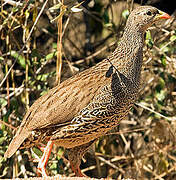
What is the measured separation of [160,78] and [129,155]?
1.51 meters

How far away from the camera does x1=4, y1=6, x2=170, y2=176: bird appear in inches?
177

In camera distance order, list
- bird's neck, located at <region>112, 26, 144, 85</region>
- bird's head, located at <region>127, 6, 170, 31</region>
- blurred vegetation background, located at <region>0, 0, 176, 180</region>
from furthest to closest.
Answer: blurred vegetation background, located at <region>0, 0, 176, 180</region> → bird's head, located at <region>127, 6, 170, 31</region> → bird's neck, located at <region>112, 26, 144, 85</region>

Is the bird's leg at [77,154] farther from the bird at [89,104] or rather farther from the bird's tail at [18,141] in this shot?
the bird's tail at [18,141]

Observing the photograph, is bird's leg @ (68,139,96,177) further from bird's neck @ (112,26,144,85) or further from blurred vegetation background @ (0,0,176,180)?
bird's neck @ (112,26,144,85)

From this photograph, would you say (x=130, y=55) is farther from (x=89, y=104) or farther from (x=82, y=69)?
(x=82, y=69)

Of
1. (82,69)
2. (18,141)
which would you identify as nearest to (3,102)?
(18,141)

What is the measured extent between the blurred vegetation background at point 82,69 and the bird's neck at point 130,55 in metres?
0.33

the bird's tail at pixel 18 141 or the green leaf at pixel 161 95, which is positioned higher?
the bird's tail at pixel 18 141

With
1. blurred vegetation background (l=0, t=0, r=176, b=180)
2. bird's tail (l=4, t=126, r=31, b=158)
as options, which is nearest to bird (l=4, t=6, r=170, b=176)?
bird's tail (l=4, t=126, r=31, b=158)

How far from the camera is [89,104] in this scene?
455 cm

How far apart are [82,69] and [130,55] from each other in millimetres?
1885

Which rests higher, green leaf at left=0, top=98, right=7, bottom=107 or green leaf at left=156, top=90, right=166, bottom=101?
green leaf at left=0, top=98, right=7, bottom=107

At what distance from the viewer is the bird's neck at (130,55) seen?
15.3 ft

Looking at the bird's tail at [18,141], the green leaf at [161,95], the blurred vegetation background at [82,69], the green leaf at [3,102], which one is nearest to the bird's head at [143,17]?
the blurred vegetation background at [82,69]
